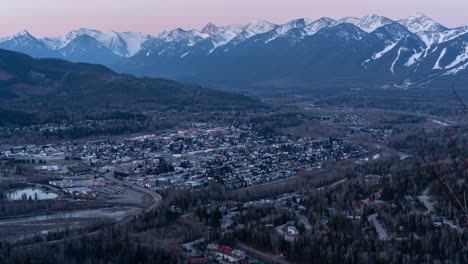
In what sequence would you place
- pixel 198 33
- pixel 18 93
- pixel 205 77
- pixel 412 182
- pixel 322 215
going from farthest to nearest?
pixel 198 33
pixel 205 77
pixel 18 93
pixel 412 182
pixel 322 215

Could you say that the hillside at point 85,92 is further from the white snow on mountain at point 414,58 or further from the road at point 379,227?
the white snow on mountain at point 414,58

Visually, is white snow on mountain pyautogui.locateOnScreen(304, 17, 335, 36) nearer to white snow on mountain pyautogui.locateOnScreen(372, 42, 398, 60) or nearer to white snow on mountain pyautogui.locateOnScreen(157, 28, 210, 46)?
white snow on mountain pyautogui.locateOnScreen(372, 42, 398, 60)

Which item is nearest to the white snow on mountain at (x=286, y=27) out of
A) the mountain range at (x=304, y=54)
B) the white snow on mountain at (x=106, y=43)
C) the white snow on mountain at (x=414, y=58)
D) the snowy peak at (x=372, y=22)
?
the mountain range at (x=304, y=54)

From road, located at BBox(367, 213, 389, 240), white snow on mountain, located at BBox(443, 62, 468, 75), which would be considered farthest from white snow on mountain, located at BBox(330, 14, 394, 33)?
road, located at BBox(367, 213, 389, 240)

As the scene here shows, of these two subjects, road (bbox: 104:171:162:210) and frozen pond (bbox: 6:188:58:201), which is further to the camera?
frozen pond (bbox: 6:188:58:201)

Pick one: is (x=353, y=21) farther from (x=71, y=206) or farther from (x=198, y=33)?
(x=71, y=206)

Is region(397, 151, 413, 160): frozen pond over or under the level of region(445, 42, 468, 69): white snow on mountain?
under

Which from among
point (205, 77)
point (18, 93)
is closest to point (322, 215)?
point (18, 93)
